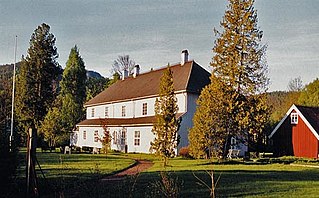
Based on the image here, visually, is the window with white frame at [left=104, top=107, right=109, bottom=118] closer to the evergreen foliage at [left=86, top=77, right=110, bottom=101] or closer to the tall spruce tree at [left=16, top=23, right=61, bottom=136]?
the tall spruce tree at [left=16, top=23, right=61, bottom=136]

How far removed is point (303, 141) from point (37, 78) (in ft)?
122

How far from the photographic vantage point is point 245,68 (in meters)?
30.4

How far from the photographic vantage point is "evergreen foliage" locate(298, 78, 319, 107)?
54037 mm

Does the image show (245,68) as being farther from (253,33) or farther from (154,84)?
(154,84)

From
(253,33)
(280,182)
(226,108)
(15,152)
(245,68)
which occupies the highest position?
(253,33)

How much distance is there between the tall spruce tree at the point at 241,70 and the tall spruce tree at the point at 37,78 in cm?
3344

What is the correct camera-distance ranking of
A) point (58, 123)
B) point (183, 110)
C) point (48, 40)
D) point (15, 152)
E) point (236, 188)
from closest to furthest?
1. point (15, 152)
2. point (236, 188)
3. point (183, 110)
4. point (58, 123)
5. point (48, 40)

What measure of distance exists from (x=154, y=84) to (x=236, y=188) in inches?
1178

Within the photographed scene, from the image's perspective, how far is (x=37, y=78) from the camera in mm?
57281

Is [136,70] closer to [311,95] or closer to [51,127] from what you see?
[51,127]

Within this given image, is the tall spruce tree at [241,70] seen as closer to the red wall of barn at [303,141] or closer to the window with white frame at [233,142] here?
the window with white frame at [233,142]

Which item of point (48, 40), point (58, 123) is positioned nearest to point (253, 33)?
point (58, 123)

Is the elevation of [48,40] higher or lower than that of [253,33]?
higher

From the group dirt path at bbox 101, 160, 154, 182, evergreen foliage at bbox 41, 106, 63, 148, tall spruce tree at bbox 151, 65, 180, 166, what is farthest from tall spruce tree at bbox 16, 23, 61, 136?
dirt path at bbox 101, 160, 154, 182
